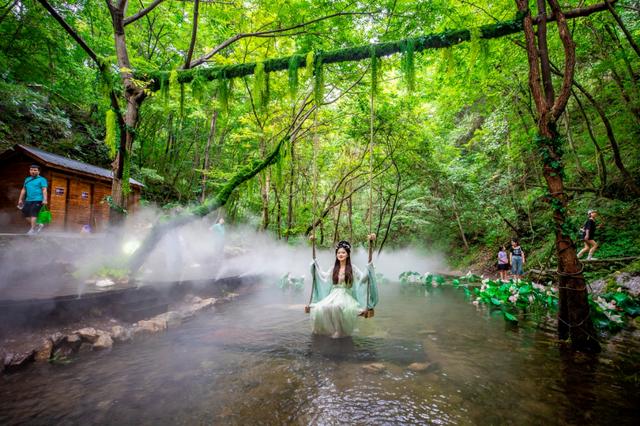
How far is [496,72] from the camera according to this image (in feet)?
30.7

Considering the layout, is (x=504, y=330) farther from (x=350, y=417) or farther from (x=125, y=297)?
(x=125, y=297)

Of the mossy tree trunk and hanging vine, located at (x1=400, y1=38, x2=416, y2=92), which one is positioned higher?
hanging vine, located at (x1=400, y1=38, x2=416, y2=92)

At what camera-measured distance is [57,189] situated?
1052 cm

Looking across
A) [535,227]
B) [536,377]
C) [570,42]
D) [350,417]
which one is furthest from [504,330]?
[535,227]

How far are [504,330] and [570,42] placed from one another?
5092 mm

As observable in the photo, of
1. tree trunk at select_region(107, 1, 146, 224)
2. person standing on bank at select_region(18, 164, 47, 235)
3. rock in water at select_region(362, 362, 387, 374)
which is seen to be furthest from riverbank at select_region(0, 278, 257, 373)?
person standing on bank at select_region(18, 164, 47, 235)

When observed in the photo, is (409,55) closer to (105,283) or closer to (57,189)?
(105,283)

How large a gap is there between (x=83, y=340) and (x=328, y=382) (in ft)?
12.9

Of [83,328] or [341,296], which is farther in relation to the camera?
[341,296]

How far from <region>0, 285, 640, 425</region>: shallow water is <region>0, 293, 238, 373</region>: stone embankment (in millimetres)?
262

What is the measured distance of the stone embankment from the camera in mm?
4113

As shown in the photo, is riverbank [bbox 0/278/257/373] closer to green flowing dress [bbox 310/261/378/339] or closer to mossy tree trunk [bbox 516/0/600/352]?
green flowing dress [bbox 310/261/378/339]

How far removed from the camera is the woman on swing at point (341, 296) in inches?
217

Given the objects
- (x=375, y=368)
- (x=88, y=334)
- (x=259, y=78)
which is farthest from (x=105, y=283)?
(x=375, y=368)
